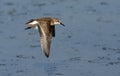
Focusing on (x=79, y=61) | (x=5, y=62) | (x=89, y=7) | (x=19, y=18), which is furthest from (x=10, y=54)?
(x=89, y=7)

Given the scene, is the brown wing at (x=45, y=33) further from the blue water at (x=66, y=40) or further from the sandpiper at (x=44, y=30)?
the blue water at (x=66, y=40)

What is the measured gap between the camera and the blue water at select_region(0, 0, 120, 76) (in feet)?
37.4

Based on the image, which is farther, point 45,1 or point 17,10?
point 45,1

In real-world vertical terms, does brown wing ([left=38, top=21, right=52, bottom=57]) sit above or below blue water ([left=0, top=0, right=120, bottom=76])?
above

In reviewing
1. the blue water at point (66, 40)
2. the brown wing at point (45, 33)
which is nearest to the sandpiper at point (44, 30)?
the brown wing at point (45, 33)

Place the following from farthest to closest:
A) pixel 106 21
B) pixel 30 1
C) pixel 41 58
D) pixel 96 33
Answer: pixel 30 1, pixel 106 21, pixel 96 33, pixel 41 58

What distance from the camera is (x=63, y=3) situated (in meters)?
15.6

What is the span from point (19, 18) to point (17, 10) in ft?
2.37

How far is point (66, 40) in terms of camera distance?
12.6 metres

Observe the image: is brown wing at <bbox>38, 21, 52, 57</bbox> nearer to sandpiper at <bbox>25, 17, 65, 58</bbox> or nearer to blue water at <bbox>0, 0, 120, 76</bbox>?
sandpiper at <bbox>25, 17, 65, 58</bbox>

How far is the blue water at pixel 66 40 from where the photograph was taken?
37.4ft

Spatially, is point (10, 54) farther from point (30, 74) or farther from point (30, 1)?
point (30, 1)

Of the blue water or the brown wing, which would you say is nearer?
the brown wing

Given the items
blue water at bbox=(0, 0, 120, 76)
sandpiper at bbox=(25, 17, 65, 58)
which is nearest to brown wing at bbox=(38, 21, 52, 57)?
sandpiper at bbox=(25, 17, 65, 58)
